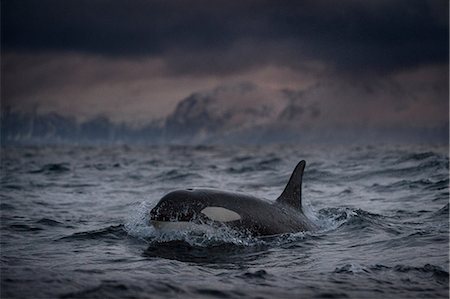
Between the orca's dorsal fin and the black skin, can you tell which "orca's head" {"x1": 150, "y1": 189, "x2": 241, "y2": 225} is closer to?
the black skin

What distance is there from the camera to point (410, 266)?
725cm

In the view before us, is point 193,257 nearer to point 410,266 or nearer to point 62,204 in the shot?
point 410,266

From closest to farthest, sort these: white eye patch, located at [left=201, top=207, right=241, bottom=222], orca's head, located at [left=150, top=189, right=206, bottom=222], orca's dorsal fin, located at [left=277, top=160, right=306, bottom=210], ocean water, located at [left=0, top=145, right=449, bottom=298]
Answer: ocean water, located at [left=0, top=145, right=449, bottom=298] < orca's head, located at [left=150, top=189, right=206, bottom=222] < white eye patch, located at [left=201, top=207, right=241, bottom=222] < orca's dorsal fin, located at [left=277, top=160, right=306, bottom=210]

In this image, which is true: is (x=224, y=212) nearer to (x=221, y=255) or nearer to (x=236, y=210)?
(x=236, y=210)

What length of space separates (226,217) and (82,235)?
10.4 ft

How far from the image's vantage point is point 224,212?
8.91 m

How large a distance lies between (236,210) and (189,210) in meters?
0.91

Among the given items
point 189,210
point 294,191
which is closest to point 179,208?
point 189,210

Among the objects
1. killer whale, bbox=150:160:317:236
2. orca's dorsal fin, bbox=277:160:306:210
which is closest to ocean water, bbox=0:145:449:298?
killer whale, bbox=150:160:317:236

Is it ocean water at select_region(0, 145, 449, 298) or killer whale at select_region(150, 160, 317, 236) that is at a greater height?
killer whale at select_region(150, 160, 317, 236)

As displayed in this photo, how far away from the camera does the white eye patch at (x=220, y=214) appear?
28.7 ft

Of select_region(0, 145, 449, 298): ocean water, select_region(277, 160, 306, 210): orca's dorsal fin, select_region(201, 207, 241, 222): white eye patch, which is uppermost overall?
select_region(277, 160, 306, 210): orca's dorsal fin

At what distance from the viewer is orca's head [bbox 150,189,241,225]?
337 inches

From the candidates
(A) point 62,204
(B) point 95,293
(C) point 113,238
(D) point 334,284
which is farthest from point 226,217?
(A) point 62,204
